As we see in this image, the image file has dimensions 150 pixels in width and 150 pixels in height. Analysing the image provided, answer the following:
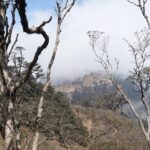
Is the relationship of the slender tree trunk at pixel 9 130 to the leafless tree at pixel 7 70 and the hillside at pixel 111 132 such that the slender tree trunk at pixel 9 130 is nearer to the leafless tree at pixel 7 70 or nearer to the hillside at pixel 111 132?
the leafless tree at pixel 7 70

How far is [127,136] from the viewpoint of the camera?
66.4m

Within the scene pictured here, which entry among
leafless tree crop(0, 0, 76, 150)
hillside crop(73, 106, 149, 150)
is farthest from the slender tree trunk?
hillside crop(73, 106, 149, 150)

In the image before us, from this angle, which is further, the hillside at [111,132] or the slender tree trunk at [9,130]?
the hillside at [111,132]

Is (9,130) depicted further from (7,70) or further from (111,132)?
(111,132)

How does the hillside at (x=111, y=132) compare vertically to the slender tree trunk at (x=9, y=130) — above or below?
below

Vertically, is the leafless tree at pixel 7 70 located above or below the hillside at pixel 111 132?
above

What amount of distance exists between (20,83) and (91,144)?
42408 mm

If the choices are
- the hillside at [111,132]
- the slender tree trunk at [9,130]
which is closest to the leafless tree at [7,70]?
the slender tree trunk at [9,130]

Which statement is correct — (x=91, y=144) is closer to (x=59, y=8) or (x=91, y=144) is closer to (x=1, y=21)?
(x=59, y=8)

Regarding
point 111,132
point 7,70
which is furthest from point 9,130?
point 111,132

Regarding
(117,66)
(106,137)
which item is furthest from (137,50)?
(106,137)

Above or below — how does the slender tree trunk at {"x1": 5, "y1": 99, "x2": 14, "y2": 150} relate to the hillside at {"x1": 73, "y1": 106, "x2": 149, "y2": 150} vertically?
above

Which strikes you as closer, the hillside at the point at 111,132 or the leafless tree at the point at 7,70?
the leafless tree at the point at 7,70

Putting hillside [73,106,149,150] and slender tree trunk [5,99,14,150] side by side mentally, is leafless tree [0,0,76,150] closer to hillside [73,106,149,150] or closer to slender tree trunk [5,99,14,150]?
slender tree trunk [5,99,14,150]
